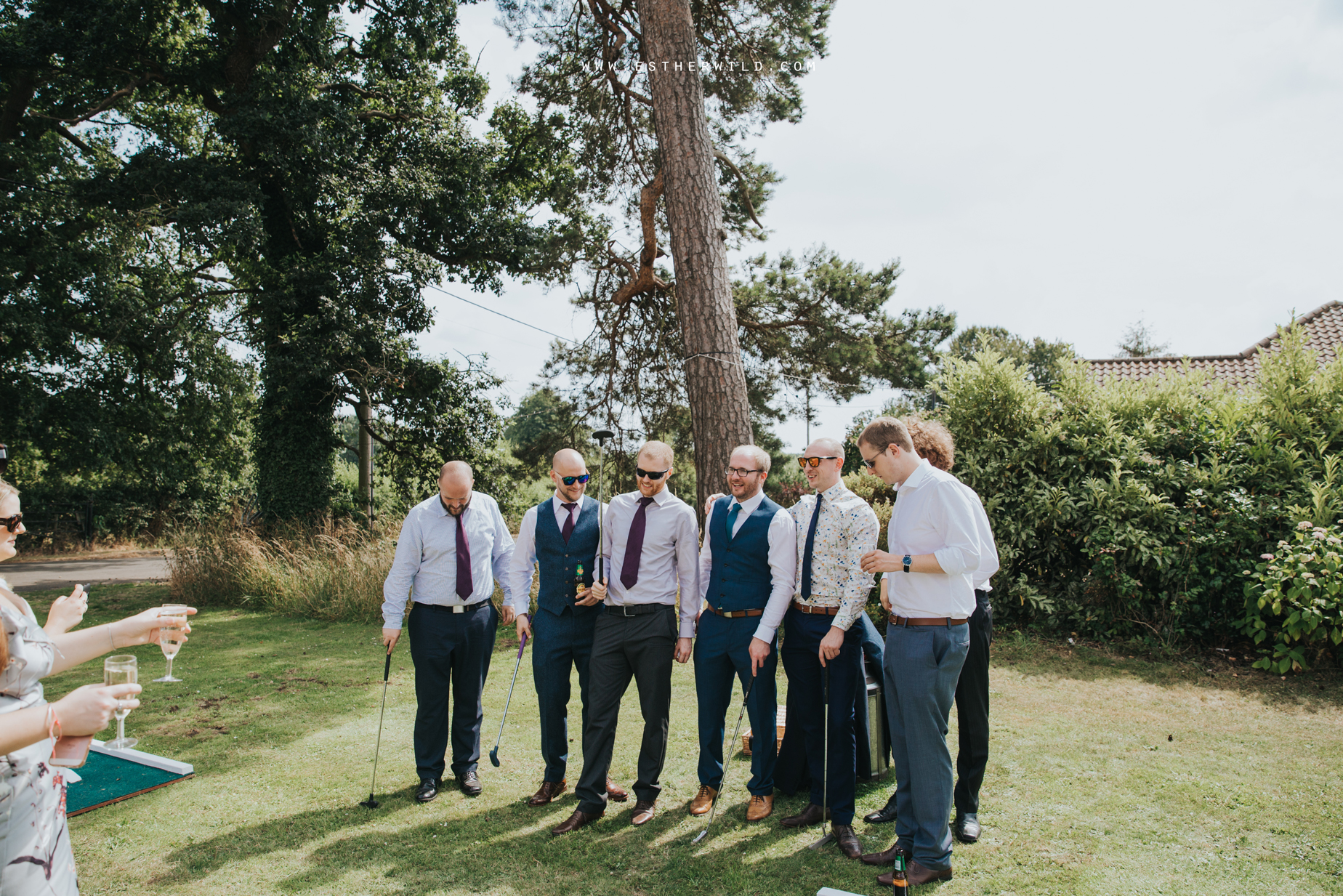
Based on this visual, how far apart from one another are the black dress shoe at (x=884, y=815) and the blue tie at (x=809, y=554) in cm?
124

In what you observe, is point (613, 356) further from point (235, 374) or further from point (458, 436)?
point (235, 374)

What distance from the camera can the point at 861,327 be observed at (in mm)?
13539

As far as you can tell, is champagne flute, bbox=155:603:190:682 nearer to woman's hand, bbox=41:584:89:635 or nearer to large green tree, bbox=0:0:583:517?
woman's hand, bbox=41:584:89:635

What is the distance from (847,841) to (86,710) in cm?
327

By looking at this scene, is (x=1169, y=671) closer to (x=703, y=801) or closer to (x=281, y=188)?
(x=703, y=801)

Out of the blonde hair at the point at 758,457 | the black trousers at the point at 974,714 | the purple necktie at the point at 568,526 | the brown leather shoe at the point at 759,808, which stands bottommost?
the brown leather shoe at the point at 759,808

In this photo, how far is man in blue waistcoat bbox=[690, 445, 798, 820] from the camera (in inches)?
163

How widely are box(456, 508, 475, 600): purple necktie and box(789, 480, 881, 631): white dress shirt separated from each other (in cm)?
201

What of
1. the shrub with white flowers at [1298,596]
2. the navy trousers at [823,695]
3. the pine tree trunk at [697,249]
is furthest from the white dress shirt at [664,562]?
the shrub with white flowers at [1298,596]

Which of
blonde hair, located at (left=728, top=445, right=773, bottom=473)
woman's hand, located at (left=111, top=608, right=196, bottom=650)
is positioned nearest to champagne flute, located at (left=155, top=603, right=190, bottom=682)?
woman's hand, located at (left=111, top=608, right=196, bottom=650)

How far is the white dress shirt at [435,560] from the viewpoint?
474 centimetres

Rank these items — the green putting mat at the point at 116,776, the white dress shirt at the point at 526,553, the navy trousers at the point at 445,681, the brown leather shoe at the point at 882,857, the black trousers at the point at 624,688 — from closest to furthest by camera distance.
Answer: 1. the brown leather shoe at the point at 882,857
2. the black trousers at the point at 624,688
3. the green putting mat at the point at 116,776
4. the white dress shirt at the point at 526,553
5. the navy trousers at the point at 445,681

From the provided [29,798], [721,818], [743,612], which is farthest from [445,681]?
[29,798]

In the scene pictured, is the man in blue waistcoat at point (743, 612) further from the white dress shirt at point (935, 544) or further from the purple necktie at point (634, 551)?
the white dress shirt at point (935, 544)
